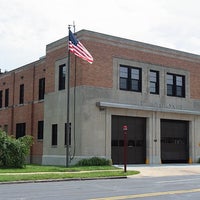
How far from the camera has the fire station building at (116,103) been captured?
32438mm

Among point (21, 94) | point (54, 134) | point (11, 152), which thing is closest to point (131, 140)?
point (54, 134)

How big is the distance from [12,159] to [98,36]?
445 inches

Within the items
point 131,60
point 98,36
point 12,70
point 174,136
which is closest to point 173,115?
point 174,136

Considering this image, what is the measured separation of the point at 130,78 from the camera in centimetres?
3494

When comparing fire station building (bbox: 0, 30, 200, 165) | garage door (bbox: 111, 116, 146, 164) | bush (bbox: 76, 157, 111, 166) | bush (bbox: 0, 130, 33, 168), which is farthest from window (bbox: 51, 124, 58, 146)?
bush (bbox: 0, 130, 33, 168)

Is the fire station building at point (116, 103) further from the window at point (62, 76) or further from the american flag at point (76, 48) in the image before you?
the american flag at point (76, 48)

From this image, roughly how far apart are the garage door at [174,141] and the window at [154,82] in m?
2.68

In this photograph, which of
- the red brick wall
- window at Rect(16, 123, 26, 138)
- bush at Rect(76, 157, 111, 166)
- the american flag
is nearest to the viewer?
the american flag

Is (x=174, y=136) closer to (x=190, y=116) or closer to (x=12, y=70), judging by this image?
(x=190, y=116)

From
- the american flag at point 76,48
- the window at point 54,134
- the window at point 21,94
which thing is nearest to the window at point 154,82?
the window at point 54,134

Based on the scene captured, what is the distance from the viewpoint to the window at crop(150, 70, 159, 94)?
1431 inches

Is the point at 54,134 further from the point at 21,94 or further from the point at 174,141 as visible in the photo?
the point at 174,141

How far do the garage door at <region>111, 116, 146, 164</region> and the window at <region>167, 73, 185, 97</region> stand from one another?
13.1 ft

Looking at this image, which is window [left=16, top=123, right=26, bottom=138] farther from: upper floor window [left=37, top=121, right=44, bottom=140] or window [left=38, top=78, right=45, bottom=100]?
window [left=38, top=78, right=45, bottom=100]
